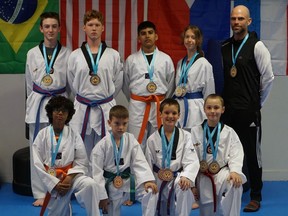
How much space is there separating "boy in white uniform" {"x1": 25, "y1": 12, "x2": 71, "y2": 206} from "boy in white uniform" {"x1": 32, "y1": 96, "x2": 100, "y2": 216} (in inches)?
26.6

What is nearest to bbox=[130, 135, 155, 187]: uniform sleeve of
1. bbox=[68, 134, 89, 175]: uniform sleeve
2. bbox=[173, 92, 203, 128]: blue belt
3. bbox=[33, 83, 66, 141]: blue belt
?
bbox=[68, 134, 89, 175]: uniform sleeve

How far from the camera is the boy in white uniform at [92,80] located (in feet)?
15.4

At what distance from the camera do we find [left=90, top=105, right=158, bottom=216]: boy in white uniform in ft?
13.4

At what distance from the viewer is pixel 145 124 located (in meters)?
4.90

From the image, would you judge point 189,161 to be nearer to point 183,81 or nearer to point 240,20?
point 183,81

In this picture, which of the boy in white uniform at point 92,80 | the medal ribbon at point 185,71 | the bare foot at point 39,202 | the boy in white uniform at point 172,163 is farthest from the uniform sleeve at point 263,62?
the bare foot at point 39,202

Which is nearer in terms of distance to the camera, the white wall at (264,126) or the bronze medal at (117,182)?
the bronze medal at (117,182)

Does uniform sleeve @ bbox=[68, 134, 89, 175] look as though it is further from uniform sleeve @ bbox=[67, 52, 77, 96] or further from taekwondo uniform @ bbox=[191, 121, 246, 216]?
taekwondo uniform @ bbox=[191, 121, 246, 216]

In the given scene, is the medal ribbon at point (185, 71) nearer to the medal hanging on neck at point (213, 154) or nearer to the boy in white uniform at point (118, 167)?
the medal hanging on neck at point (213, 154)

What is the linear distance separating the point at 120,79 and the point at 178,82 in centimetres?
54

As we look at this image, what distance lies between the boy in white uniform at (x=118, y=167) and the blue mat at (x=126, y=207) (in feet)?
2.62

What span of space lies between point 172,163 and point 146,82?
3.27 feet

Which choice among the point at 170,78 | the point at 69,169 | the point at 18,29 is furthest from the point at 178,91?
the point at 18,29

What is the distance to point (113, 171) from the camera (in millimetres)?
4117
